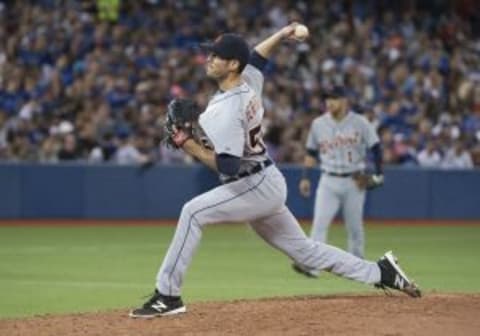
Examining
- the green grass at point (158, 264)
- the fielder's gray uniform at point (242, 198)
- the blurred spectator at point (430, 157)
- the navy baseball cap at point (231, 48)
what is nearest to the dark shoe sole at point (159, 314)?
the fielder's gray uniform at point (242, 198)

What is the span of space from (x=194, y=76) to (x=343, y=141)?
9735 mm

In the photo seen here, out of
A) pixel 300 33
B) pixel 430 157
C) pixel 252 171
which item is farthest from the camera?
pixel 430 157

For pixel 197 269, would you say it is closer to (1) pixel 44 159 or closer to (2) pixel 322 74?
(1) pixel 44 159

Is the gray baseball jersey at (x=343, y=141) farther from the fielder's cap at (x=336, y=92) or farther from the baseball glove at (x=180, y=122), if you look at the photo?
the baseball glove at (x=180, y=122)

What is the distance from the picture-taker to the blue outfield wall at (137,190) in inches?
798

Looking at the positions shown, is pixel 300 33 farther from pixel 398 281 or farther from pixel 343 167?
pixel 343 167

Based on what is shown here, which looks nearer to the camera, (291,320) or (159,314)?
(291,320)

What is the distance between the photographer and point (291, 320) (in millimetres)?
7828

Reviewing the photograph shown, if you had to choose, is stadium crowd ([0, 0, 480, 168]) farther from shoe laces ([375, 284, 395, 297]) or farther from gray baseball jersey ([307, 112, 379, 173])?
shoe laces ([375, 284, 395, 297])

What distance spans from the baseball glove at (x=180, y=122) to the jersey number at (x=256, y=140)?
0.43m

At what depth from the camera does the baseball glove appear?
7.91 metres

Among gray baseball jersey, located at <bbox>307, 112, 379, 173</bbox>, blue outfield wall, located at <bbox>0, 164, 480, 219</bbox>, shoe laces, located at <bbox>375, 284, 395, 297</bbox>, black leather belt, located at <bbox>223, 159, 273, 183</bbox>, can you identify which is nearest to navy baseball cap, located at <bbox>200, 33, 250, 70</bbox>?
black leather belt, located at <bbox>223, 159, 273, 183</bbox>

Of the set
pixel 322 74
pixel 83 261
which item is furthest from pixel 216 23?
pixel 83 261

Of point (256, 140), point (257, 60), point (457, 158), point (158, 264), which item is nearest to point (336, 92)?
point (158, 264)
